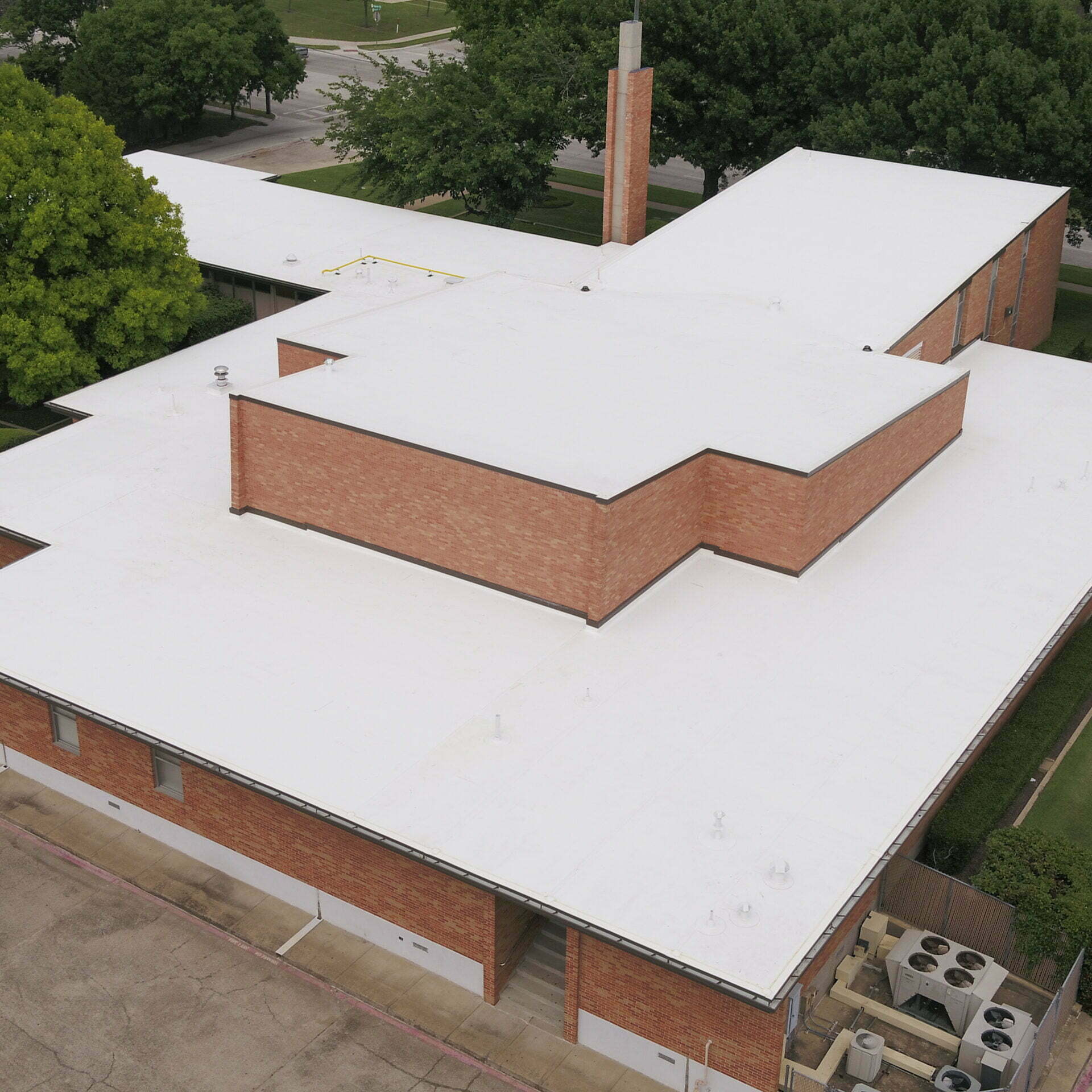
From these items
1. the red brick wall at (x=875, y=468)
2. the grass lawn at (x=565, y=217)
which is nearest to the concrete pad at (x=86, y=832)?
the red brick wall at (x=875, y=468)

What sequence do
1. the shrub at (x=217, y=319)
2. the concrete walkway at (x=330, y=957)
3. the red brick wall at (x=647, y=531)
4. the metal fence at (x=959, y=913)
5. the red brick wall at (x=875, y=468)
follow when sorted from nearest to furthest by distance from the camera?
the concrete walkway at (x=330, y=957) < the metal fence at (x=959, y=913) < the red brick wall at (x=647, y=531) < the red brick wall at (x=875, y=468) < the shrub at (x=217, y=319)

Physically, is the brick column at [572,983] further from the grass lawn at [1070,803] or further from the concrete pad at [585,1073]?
the grass lawn at [1070,803]

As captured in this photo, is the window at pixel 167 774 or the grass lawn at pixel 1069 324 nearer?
the window at pixel 167 774

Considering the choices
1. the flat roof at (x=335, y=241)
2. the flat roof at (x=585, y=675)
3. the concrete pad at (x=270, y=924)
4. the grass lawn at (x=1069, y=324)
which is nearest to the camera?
the flat roof at (x=585, y=675)

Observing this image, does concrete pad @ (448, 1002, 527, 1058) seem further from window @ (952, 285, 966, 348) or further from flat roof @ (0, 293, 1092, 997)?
window @ (952, 285, 966, 348)

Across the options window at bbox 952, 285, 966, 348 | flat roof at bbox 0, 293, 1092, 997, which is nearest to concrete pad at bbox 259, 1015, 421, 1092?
flat roof at bbox 0, 293, 1092, 997

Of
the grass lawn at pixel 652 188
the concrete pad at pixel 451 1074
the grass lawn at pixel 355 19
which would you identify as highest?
the grass lawn at pixel 355 19

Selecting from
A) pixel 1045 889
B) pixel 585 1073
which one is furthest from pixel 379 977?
pixel 1045 889
